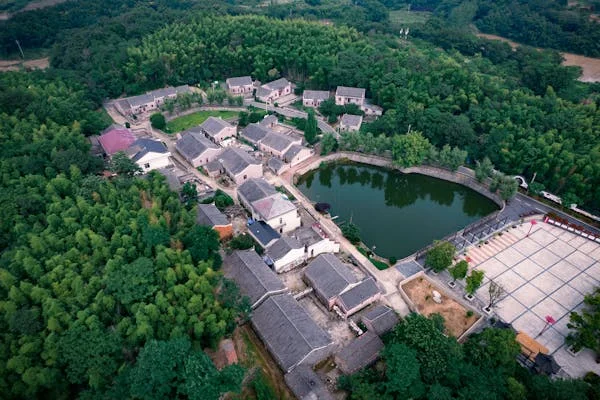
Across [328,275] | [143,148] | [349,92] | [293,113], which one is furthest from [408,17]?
[328,275]

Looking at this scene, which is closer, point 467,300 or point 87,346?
point 87,346

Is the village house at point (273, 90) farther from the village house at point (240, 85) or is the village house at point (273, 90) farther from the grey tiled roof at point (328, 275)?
the grey tiled roof at point (328, 275)

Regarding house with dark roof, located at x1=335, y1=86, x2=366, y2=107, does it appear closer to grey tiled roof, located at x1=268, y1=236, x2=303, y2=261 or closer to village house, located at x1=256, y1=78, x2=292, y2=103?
village house, located at x1=256, y1=78, x2=292, y2=103

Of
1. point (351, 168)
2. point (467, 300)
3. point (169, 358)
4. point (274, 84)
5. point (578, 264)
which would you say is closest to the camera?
point (169, 358)

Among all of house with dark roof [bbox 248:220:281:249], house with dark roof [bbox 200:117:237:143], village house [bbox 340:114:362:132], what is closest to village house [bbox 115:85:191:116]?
house with dark roof [bbox 200:117:237:143]

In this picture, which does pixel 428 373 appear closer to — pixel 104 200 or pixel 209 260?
pixel 209 260

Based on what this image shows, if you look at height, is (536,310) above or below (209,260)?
below

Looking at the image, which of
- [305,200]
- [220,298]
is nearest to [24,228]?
[220,298]

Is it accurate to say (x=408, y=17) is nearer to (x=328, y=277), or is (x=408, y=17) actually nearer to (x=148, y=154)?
(x=148, y=154)
